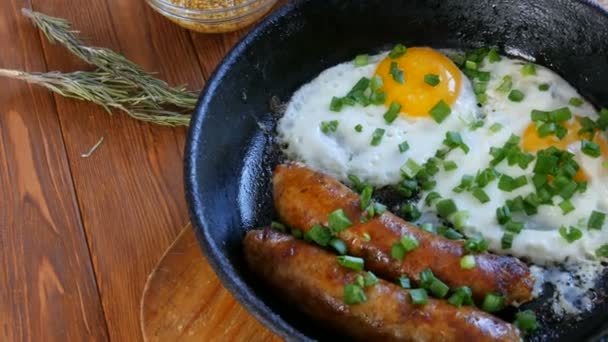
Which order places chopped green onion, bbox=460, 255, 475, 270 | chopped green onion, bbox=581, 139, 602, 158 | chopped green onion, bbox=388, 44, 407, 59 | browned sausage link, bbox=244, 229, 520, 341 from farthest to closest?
chopped green onion, bbox=388, 44, 407, 59, chopped green onion, bbox=581, 139, 602, 158, chopped green onion, bbox=460, 255, 475, 270, browned sausage link, bbox=244, 229, 520, 341

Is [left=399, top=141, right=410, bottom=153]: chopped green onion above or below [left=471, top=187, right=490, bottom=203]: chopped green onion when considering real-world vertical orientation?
above

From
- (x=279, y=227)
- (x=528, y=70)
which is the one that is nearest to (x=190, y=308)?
(x=279, y=227)

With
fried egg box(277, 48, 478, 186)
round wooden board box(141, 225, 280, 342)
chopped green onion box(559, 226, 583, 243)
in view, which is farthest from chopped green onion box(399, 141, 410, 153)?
round wooden board box(141, 225, 280, 342)

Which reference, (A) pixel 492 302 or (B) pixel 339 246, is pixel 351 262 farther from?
(A) pixel 492 302

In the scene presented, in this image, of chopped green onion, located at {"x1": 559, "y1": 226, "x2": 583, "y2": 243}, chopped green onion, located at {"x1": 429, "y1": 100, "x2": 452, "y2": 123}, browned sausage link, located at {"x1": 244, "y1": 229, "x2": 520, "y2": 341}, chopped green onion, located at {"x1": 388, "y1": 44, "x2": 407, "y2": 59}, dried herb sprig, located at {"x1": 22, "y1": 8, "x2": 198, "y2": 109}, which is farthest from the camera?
dried herb sprig, located at {"x1": 22, "y1": 8, "x2": 198, "y2": 109}

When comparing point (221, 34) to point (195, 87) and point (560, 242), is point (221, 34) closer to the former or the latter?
point (195, 87)

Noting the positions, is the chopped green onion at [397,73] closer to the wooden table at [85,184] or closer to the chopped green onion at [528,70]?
the chopped green onion at [528,70]

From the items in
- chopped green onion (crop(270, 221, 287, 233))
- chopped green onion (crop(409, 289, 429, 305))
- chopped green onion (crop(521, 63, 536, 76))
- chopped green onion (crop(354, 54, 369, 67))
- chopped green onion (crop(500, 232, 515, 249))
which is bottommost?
chopped green onion (crop(270, 221, 287, 233))

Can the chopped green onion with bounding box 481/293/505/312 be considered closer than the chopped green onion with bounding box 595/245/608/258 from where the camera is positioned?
Yes

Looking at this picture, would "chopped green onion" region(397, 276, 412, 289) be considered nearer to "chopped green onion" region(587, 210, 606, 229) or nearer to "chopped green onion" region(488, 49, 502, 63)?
"chopped green onion" region(587, 210, 606, 229)
